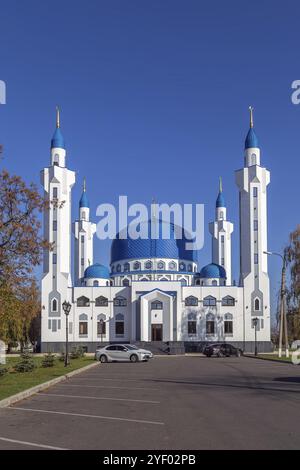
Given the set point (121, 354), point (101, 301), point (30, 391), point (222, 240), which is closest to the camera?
point (30, 391)

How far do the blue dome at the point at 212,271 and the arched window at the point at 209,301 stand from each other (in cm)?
540

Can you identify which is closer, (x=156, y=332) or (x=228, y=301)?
(x=156, y=332)

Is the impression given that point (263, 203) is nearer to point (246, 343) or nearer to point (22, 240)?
point (246, 343)

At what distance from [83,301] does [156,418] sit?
196 ft

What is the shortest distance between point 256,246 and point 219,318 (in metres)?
9.28

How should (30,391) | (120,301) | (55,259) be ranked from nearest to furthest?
1. (30,391)
2. (55,259)
3. (120,301)

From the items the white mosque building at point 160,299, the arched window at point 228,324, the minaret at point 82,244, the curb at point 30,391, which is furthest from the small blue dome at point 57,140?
the curb at point 30,391

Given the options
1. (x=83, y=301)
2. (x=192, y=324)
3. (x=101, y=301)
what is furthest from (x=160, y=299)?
(x=83, y=301)

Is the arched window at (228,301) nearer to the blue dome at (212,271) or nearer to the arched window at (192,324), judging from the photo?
the arched window at (192,324)

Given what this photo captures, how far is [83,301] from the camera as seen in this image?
2820 inches

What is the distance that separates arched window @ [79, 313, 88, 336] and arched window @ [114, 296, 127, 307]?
3.83 meters

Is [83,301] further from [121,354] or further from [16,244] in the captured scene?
[16,244]

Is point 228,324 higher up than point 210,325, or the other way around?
point 228,324

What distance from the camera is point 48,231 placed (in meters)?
68.9
